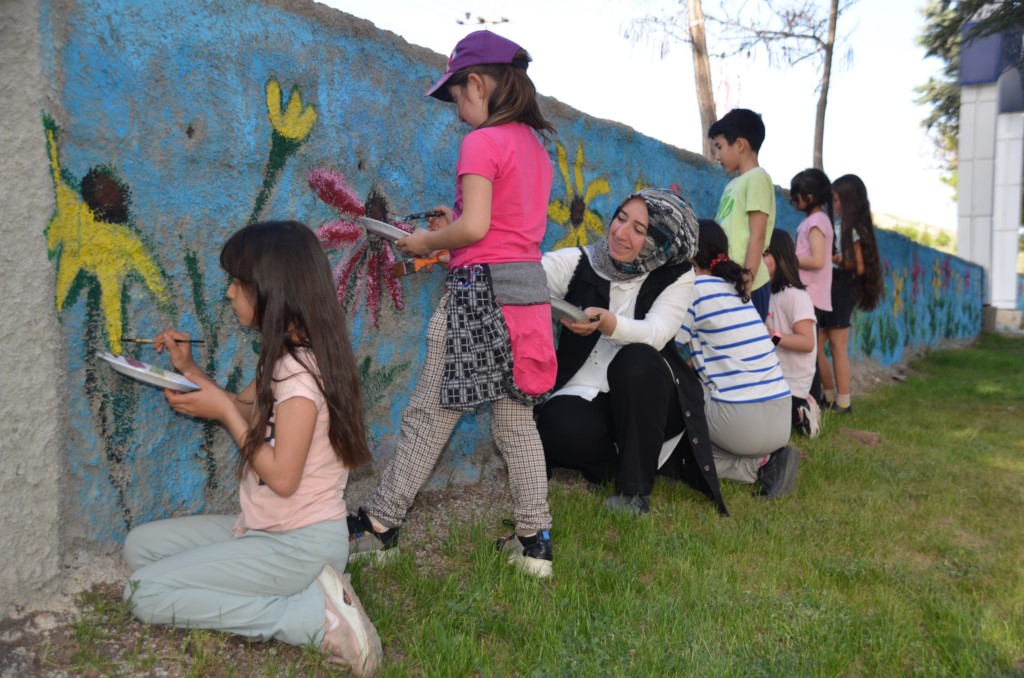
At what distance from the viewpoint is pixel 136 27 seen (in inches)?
91.2

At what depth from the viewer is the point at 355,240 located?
3.03 metres

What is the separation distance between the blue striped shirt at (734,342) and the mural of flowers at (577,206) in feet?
2.64

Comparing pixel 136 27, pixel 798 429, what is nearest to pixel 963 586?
pixel 798 429

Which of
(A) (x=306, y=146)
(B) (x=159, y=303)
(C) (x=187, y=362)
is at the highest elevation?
(A) (x=306, y=146)

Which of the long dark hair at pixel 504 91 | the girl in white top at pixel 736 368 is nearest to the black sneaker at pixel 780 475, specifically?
the girl in white top at pixel 736 368

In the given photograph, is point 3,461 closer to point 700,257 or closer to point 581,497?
point 581,497

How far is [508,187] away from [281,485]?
1.18m

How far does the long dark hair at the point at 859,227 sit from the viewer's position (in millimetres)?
6145

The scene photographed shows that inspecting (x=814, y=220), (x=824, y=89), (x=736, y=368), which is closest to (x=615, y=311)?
(x=736, y=368)

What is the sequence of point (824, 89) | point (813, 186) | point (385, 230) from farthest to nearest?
point (824, 89)
point (813, 186)
point (385, 230)

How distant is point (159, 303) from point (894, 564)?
2641 millimetres

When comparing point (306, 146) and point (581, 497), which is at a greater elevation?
point (306, 146)

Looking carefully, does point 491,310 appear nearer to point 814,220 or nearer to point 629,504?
point 629,504

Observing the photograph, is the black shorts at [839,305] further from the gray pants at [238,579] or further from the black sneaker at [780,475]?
the gray pants at [238,579]
